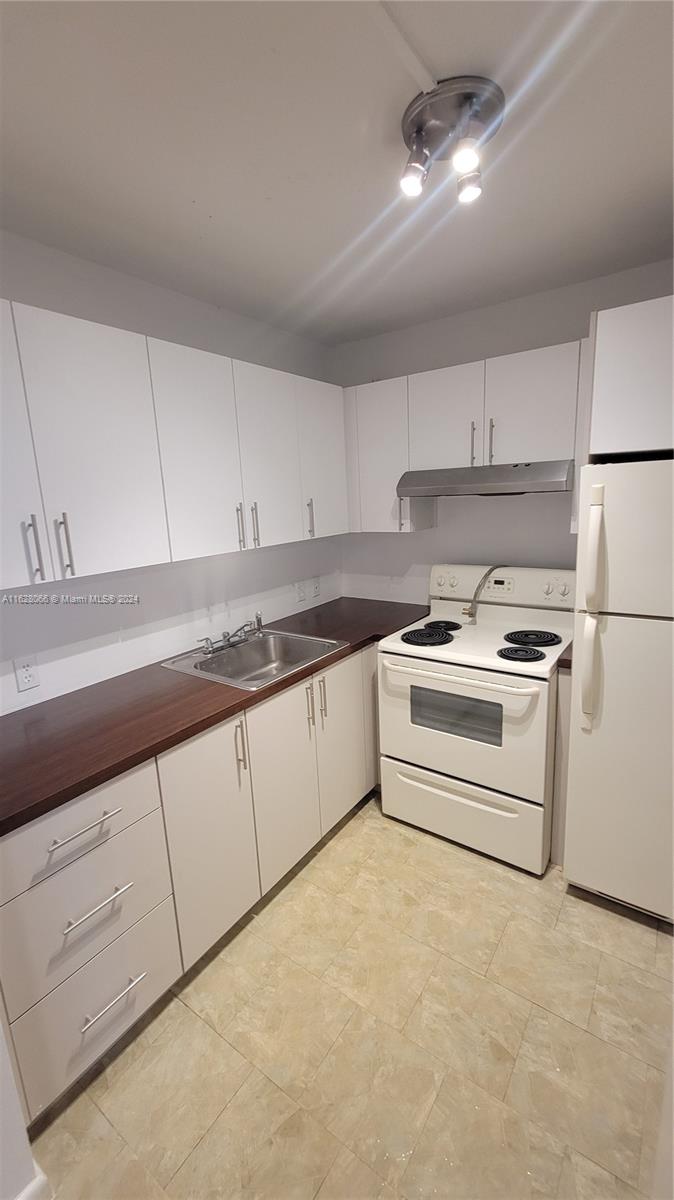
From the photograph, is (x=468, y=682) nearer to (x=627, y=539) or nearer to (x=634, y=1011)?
(x=627, y=539)

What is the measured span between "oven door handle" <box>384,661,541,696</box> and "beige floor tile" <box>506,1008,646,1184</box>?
1.02m

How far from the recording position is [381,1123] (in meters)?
1.31

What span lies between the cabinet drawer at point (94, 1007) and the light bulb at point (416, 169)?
2.12 metres

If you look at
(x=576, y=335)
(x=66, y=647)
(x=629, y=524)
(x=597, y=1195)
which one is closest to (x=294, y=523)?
(x=66, y=647)

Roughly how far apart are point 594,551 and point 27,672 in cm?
202

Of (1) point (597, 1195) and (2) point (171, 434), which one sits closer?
(1) point (597, 1195)

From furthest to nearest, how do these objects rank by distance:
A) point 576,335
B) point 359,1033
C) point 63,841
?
point 576,335
point 359,1033
point 63,841

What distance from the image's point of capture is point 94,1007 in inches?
55.4

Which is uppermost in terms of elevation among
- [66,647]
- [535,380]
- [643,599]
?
[535,380]

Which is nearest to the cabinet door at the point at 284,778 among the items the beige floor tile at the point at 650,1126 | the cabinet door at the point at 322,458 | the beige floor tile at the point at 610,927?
the cabinet door at the point at 322,458

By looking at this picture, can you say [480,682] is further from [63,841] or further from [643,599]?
[63,841]

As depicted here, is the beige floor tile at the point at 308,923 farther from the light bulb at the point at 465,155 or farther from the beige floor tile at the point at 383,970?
the light bulb at the point at 465,155

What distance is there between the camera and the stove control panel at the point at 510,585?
7.73 feet

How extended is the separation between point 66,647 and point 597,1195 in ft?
7.03
